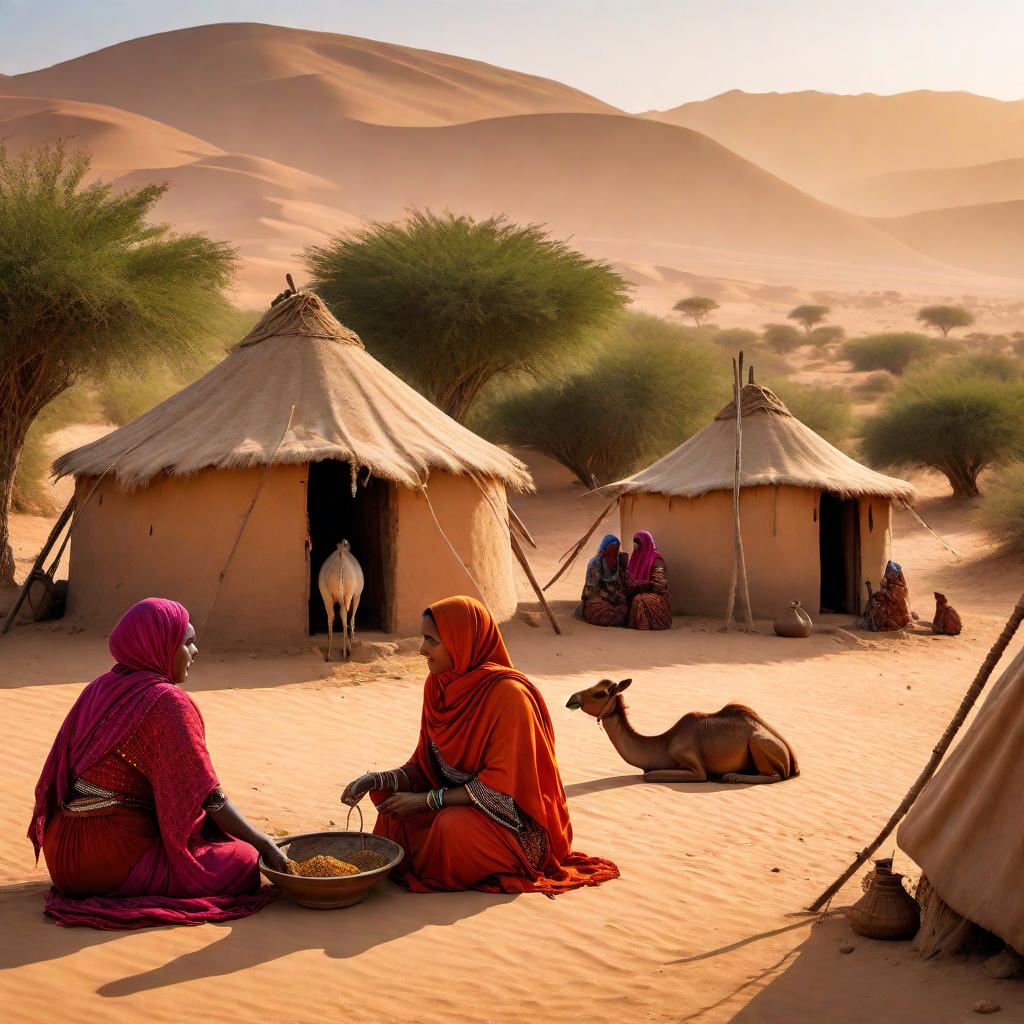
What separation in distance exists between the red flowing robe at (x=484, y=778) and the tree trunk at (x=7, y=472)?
33.7 ft

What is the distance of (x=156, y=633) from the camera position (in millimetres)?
4312

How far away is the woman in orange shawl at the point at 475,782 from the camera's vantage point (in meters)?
4.71

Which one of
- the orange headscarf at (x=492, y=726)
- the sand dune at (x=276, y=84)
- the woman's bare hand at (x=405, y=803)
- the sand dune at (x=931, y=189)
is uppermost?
the sand dune at (x=276, y=84)

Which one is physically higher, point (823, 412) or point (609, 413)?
point (823, 412)

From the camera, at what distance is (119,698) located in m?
4.29

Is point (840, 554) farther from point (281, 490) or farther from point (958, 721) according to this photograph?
point (958, 721)

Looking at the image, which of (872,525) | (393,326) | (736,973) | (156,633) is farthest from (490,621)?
(393,326)

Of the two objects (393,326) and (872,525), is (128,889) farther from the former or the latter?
(393,326)

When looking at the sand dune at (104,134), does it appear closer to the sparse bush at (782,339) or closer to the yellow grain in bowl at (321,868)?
the sparse bush at (782,339)

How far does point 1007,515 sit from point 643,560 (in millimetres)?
7613

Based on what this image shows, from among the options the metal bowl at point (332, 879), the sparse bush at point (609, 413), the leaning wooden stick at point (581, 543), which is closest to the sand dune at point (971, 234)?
the sparse bush at point (609, 413)

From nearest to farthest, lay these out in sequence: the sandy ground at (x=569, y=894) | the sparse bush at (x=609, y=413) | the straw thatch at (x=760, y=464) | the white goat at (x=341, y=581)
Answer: the sandy ground at (x=569, y=894) → the white goat at (x=341, y=581) → the straw thatch at (x=760, y=464) → the sparse bush at (x=609, y=413)

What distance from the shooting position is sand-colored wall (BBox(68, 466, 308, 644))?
10281 mm

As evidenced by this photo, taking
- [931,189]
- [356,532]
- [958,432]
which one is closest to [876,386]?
[958,432]
